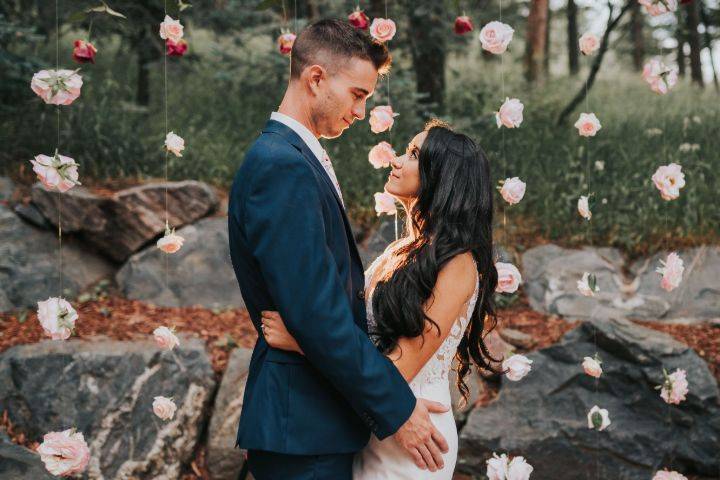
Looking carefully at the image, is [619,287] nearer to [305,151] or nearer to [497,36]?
[497,36]

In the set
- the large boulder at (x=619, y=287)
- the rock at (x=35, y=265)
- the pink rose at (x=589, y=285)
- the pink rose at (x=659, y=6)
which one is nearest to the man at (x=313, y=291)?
the pink rose at (x=589, y=285)

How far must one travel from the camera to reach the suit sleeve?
189 cm

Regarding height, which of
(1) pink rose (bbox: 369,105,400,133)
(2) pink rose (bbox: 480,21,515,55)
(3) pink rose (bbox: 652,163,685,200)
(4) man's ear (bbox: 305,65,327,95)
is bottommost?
(3) pink rose (bbox: 652,163,685,200)

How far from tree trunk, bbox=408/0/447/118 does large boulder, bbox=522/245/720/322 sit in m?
1.87

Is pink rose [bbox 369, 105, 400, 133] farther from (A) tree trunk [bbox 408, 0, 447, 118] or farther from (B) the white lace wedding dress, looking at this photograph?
(A) tree trunk [bbox 408, 0, 447, 118]

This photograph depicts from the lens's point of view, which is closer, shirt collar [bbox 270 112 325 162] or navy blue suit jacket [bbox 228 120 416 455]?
navy blue suit jacket [bbox 228 120 416 455]

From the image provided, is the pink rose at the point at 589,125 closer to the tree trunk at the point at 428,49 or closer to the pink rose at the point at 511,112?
the pink rose at the point at 511,112

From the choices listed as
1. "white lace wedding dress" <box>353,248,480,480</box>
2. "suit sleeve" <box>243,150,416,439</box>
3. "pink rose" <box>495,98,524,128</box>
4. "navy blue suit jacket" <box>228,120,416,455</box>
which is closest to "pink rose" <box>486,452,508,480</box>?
"white lace wedding dress" <box>353,248,480,480</box>

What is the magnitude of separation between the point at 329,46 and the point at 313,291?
784 millimetres

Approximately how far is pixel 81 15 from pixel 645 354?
3.63 metres

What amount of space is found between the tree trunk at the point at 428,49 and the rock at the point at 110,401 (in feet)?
11.1

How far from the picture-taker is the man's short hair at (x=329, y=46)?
2.20 m

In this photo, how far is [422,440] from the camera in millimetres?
2082

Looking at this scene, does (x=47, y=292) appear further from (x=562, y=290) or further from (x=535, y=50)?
(x=535, y=50)
